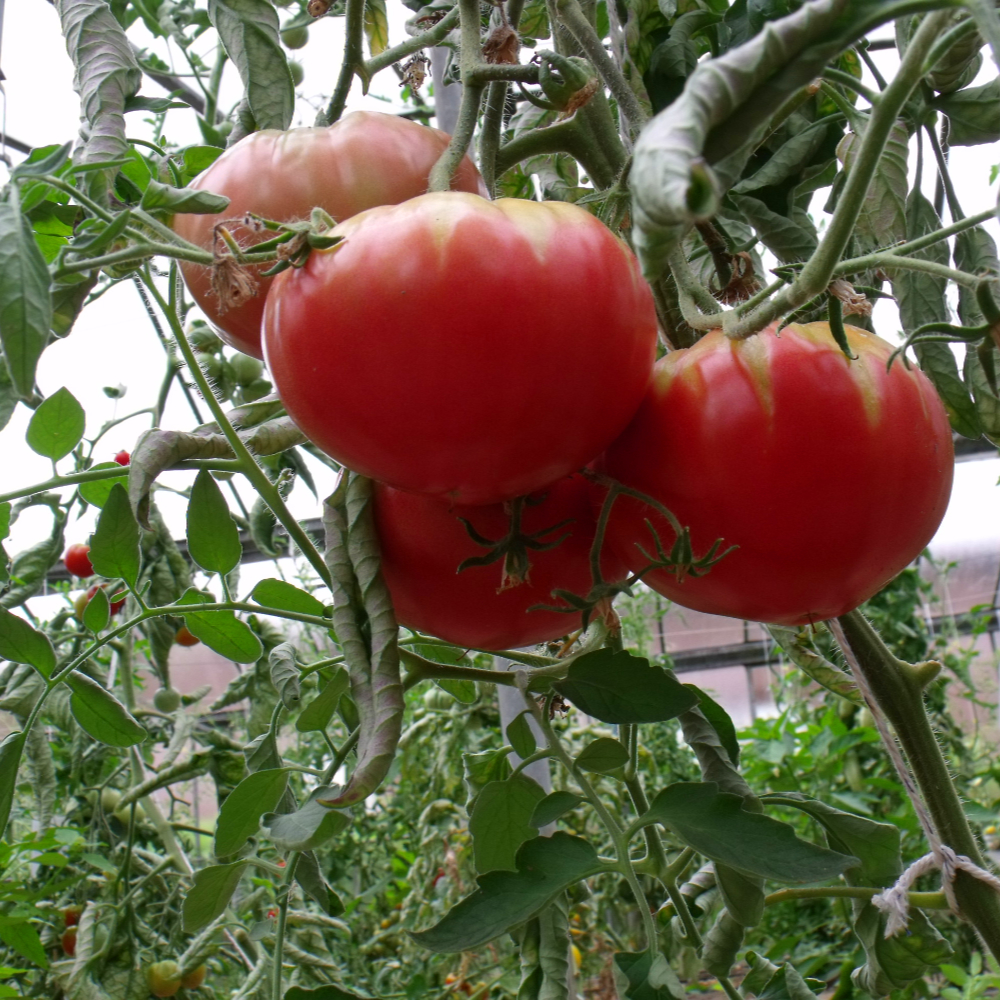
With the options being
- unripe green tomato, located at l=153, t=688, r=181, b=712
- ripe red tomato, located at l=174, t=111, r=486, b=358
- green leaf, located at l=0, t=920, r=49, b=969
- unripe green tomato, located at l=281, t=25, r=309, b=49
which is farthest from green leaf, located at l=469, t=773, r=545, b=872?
unripe green tomato, located at l=281, t=25, r=309, b=49

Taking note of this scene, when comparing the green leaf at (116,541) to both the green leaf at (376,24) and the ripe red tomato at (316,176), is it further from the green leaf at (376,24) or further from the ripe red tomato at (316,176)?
the green leaf at (376,24)

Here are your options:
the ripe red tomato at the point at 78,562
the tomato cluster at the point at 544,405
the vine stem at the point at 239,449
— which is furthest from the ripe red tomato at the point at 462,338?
the ripe red tomato at the point at 78,562

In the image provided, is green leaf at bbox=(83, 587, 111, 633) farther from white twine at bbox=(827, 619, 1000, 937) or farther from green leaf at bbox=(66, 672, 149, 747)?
white twine at bbox=(827, 619, 1000, 937)

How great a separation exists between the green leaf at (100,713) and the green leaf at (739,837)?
299mm

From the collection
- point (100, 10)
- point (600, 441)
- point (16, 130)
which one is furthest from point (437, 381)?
point (16, 130)

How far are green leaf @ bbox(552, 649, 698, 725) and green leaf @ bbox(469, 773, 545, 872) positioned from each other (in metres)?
0.10

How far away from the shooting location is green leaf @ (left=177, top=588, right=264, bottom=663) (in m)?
0.56

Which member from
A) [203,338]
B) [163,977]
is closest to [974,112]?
[203,338]

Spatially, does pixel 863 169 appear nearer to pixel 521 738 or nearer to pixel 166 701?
pixel 521 738

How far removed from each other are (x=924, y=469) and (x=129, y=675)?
3.82ft

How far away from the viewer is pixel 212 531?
53 centimetres

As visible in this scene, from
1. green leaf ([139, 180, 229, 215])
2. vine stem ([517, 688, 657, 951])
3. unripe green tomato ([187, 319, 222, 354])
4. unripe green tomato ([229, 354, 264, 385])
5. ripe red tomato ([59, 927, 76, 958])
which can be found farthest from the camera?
ripe red tomato ([59, 927, 76, 958])

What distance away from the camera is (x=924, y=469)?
1.22 ft

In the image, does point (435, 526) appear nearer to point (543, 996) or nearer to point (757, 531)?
point (757, 531)
